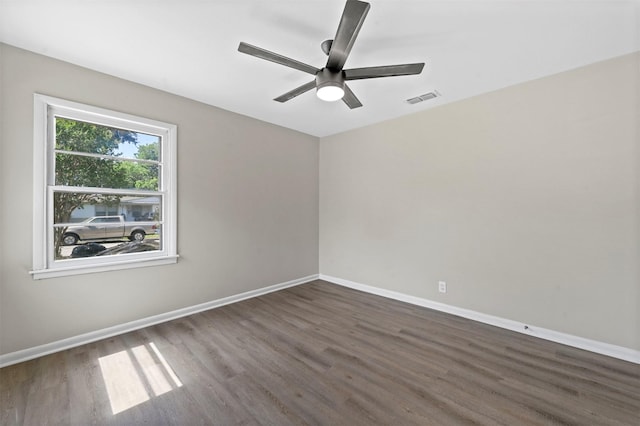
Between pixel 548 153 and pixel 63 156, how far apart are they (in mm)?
4728

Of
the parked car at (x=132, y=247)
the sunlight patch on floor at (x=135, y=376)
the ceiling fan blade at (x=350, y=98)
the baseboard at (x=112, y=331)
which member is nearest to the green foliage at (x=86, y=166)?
the parked car at (x=132, y=247)

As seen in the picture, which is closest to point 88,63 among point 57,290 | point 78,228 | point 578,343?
point 78,228

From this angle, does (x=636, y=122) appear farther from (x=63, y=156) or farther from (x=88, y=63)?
(x=63, y=156)

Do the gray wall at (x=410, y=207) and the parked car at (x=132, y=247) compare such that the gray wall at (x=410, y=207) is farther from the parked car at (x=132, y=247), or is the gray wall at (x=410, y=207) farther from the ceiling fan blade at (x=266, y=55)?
the ceiling fan blade at (x=266, y=55)

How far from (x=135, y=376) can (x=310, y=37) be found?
301 cm

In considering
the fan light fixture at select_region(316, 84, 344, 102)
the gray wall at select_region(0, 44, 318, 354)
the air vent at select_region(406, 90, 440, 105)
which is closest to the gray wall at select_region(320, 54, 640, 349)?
the air vent at select_region(406, 90, 440, 105)

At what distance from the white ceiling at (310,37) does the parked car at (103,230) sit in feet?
4.91

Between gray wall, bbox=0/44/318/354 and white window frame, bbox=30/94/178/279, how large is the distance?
0.20 feet

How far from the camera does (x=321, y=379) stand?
1981 mm

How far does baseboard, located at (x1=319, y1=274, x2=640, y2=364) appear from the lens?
2.25 meters

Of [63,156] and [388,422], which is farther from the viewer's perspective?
[63,156]

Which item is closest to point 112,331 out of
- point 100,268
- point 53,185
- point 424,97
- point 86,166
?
point 100,268

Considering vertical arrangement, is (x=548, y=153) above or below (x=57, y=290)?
above

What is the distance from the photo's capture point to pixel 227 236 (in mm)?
3535
